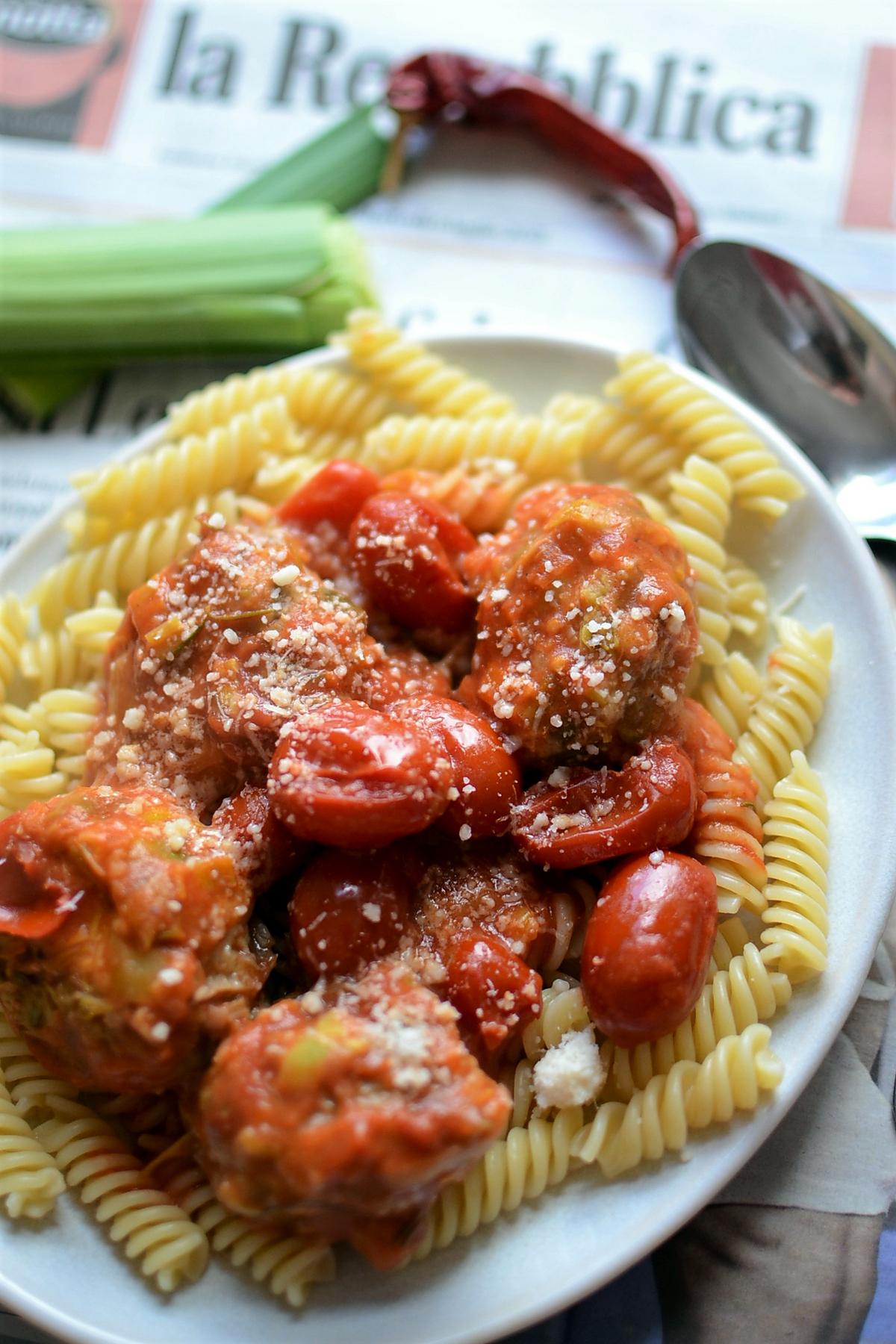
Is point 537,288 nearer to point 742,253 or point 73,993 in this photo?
point 742,253

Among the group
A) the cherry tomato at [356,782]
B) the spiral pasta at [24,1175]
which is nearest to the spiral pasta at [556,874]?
the spiral pasta at [24,1175]

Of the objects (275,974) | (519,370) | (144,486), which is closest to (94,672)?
(144,486)

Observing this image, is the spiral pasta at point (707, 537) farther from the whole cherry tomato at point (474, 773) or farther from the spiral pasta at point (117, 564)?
the spiral pasta at point (117, 564)

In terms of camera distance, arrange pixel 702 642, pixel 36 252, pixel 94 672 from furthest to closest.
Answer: pixel 36 252 → pixel 94 672 → pixel 702 642

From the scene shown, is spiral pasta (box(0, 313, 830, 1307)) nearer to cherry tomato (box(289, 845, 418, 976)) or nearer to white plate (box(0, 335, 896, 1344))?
white plate (box(0, 335, 896, 1344))

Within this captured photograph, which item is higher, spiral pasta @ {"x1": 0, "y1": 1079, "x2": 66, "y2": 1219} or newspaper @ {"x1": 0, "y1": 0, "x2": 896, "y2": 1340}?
newspaper @ {"x1": 0, "y1": 0, "x2": 896, "y2": 1340}

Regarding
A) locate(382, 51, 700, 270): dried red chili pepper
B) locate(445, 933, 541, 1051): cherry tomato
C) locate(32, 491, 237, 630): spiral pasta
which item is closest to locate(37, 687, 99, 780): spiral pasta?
locate(32, 491, 237, 630): spiral pasta

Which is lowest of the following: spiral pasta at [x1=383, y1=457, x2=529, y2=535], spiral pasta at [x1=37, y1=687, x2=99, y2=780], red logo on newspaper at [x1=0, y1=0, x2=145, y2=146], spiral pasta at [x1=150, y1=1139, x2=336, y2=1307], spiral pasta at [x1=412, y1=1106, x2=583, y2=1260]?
spiral pasta at [x1=150, y1=1139, x2=336, y2=1307]
